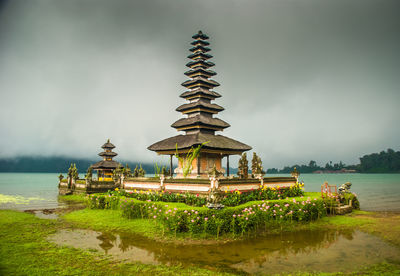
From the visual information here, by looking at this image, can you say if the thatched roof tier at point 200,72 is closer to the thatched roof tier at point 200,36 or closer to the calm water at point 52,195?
the thatched roof tier at point 200,36

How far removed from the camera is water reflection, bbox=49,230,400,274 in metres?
7.66

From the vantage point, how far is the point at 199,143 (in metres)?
21.3

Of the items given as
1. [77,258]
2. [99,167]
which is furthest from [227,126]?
[99,167]

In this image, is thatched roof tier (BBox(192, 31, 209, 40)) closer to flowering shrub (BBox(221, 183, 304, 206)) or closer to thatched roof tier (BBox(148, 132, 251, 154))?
thatched roof tier (BBox(148, 132, 251, 154))

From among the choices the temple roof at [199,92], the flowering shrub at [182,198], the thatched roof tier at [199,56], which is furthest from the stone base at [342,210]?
the thatched roof tier at [199,56]

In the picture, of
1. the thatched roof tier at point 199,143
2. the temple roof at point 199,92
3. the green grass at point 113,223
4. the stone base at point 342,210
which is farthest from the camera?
the temple roof at point 199,92

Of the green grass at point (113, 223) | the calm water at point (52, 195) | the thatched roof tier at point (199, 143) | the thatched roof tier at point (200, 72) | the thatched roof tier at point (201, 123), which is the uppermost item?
the thatched roof tier at point (200, 72)

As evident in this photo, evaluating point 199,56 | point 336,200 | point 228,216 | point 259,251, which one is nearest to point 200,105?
point 199,56

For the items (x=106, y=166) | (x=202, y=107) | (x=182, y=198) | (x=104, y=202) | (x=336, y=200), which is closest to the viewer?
(x=182, y=198)

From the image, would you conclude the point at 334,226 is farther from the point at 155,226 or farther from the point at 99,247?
the point at 99,247

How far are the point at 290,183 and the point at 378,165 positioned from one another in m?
146

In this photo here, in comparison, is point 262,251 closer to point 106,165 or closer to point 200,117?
point 200,117

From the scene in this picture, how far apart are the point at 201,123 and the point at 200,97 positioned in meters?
3.82

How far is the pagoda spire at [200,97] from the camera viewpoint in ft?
84.0
